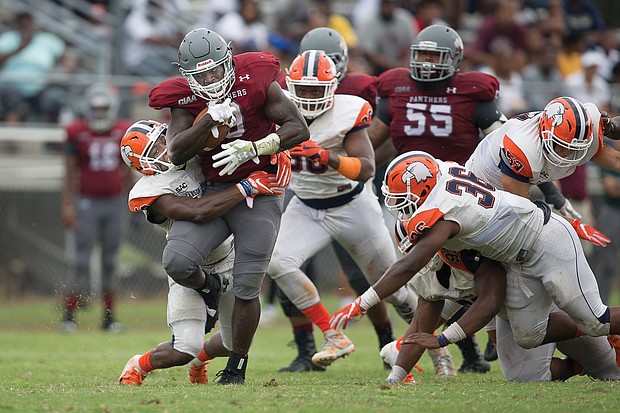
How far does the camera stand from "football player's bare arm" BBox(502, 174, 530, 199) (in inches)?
254

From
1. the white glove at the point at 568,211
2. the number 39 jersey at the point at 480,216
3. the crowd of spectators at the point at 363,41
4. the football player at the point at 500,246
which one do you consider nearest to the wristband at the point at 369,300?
the football player at the point at 500,246

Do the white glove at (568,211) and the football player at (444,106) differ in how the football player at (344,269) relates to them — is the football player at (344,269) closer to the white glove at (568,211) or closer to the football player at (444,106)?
the football player at (444,106)

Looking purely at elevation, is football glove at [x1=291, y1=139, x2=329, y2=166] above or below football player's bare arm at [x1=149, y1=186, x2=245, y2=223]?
above

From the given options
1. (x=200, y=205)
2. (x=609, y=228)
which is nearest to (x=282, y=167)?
(x=200, y=205)

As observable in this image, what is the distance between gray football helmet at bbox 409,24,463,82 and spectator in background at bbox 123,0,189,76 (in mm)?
6826

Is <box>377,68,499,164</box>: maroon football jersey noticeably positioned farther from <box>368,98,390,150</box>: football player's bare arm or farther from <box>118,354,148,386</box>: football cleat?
<box>118,354,148,386</box>: football cleat

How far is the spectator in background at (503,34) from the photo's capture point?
48.0 ft

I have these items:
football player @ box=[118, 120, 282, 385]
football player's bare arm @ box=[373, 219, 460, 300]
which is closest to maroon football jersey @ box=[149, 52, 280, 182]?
football player @ box=[118, 120, 282, 385]

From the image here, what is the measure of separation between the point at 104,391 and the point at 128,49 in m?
9.09

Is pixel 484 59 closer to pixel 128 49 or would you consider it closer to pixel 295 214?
pixel 128 49

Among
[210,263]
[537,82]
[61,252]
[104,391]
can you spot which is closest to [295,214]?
[210,263]

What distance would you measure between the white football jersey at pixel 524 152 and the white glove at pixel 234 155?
5.44 feet

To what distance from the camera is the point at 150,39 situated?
13.9 m

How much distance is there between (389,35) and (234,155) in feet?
25.4
